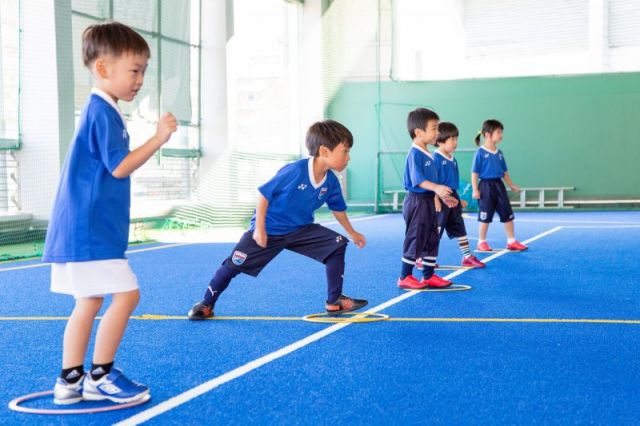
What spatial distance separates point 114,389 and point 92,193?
2.06 feet

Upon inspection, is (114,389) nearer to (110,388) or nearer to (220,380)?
(110,388)

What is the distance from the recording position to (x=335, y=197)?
14.1 ft

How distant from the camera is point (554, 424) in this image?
2287mm

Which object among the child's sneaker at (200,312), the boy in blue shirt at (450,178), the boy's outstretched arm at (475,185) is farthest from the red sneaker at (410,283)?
the boy's outstretched arm at (475,185)

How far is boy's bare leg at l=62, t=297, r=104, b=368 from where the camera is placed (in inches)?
100

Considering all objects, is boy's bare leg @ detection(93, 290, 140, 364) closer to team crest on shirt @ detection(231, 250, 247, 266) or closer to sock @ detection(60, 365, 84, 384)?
sock @ detection(60, 365, 84, 384)

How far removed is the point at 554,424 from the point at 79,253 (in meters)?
1.50

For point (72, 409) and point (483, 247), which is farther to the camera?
point (483, 247)

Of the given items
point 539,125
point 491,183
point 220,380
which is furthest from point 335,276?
point 539,125

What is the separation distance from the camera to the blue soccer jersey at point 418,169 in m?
5.28

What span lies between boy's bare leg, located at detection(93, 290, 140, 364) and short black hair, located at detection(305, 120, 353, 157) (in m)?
1.73

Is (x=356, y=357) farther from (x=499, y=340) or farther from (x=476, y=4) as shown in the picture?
(x=476, y=4)

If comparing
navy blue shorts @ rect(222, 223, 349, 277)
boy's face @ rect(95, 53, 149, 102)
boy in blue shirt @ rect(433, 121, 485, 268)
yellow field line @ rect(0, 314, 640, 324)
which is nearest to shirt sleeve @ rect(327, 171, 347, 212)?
navy blue shorts @ rect(222, 223, 349, 277)

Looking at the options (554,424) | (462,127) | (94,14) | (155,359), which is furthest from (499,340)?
(462,127)
